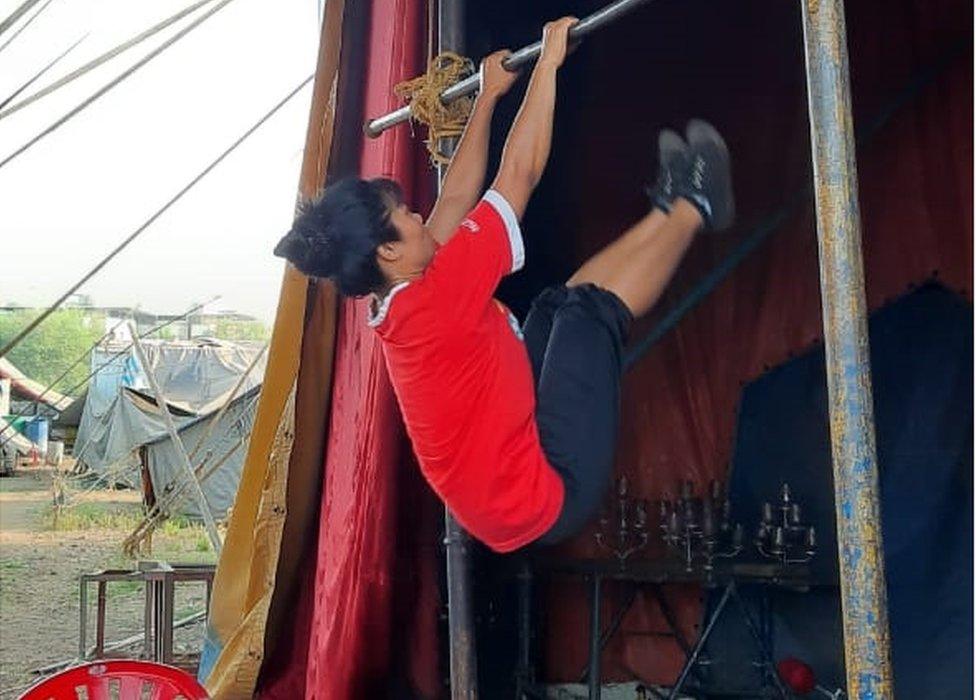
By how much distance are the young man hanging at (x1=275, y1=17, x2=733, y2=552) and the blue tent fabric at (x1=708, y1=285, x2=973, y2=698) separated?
37.4 inches

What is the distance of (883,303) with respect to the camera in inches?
98.8

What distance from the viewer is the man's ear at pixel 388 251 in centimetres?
167

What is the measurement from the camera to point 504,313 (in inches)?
71.2

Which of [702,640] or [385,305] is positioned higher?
[385,305]

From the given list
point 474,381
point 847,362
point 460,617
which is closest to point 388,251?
point 474,381

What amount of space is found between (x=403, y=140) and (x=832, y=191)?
1346 mm

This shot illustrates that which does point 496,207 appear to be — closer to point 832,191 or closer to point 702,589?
point 832,191

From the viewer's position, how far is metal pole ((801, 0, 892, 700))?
3.50 feet

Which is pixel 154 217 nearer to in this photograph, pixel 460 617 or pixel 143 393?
pixel 460 617

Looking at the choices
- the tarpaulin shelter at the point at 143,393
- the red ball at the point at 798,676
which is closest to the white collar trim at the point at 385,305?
the red ball at the point at 798,676

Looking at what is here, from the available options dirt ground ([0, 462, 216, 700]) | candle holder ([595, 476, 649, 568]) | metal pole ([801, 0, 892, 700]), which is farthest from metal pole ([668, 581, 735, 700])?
dirt ground ([0, 462, 216, 700])

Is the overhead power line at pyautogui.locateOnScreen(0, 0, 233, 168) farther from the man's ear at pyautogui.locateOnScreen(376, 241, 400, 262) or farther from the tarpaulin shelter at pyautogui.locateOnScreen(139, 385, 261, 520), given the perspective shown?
the tarpaulin shelter at pyautogui.locateOnScreen(139, 385, 261, 520)

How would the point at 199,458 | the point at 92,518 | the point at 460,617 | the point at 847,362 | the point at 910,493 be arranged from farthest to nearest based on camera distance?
the point at 92,518
the point at 199,458
the point at 910,493
the point at 460,617
the point at 847,362

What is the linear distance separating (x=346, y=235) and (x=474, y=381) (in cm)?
30
